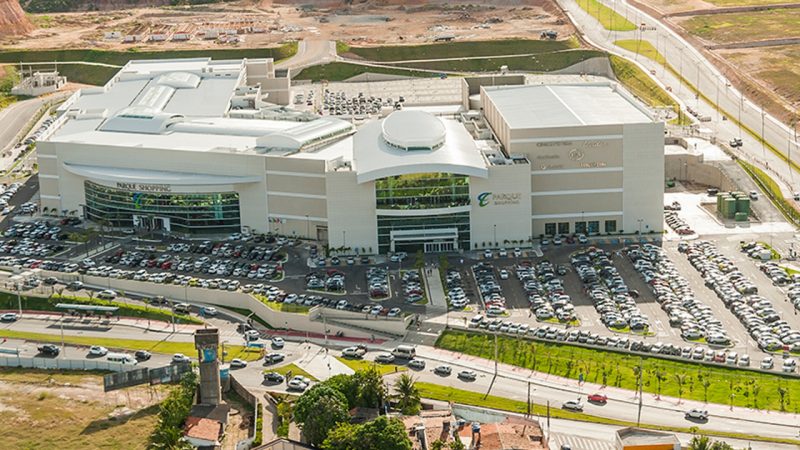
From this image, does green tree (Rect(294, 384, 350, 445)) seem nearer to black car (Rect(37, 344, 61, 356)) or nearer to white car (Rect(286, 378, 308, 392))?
white car (Rect(286, 378, 308, 392))

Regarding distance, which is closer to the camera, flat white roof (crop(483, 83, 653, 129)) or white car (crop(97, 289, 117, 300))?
white car (crop(97, 289, 117, 300))

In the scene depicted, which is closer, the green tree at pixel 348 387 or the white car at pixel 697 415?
the green tree at pixel 348 387

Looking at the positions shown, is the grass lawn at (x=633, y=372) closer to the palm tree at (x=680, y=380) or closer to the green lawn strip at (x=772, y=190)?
the palm tree at (x=680, y=380)

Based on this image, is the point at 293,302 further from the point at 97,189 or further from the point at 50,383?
the point at 97,189

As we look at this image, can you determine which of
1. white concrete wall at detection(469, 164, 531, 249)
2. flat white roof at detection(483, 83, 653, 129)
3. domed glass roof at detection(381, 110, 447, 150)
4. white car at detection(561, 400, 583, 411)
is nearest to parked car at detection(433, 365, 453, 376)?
white car at detection(561, 400, 583, 411)

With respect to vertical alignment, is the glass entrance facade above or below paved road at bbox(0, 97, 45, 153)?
below

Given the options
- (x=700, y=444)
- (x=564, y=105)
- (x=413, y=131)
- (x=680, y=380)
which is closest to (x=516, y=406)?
(x=680, y=380)

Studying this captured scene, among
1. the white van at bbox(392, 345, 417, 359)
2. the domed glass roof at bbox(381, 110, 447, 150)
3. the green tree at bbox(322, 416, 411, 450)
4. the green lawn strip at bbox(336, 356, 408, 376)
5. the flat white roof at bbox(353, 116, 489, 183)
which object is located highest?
the domed glass roof at bbox(381, 110, 447, 150)

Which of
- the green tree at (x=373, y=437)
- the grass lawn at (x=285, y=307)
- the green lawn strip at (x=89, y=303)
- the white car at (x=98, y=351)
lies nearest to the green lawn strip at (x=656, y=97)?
the grass lawn at (x=285, y=307)
